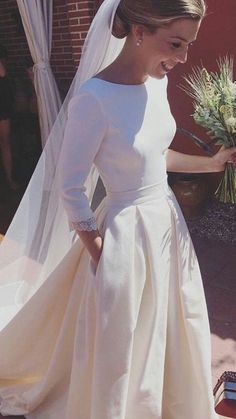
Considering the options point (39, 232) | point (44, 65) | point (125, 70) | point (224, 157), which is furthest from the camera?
point (44, 65)

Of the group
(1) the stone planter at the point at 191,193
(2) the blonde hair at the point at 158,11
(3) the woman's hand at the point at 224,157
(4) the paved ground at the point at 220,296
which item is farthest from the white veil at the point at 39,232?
(1) the stone planter at the point at 191,193

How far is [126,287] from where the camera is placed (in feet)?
5.67

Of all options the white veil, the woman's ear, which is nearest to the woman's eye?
the woman's ear

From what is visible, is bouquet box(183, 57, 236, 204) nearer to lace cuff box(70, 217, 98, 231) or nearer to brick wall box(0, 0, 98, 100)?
lace cuff box(70, 217, 98, 231)

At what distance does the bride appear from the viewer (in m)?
1.55

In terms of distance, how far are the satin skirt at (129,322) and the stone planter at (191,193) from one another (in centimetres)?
252

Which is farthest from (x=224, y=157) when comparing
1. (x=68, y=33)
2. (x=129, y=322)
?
(x=68, y=33)

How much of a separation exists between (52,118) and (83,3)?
49.9 inches

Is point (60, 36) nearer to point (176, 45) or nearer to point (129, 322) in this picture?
point (176, 45)

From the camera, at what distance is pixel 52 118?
4.19 metres

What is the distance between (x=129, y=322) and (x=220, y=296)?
1.72 metres

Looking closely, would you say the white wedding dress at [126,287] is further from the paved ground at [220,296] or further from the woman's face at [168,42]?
the paved ground at [220,296]

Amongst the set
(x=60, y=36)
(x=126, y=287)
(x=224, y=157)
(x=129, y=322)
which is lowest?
(x=129, y=322)

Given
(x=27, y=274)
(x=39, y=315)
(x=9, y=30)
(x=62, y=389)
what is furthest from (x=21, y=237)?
(x=9, y=30)
